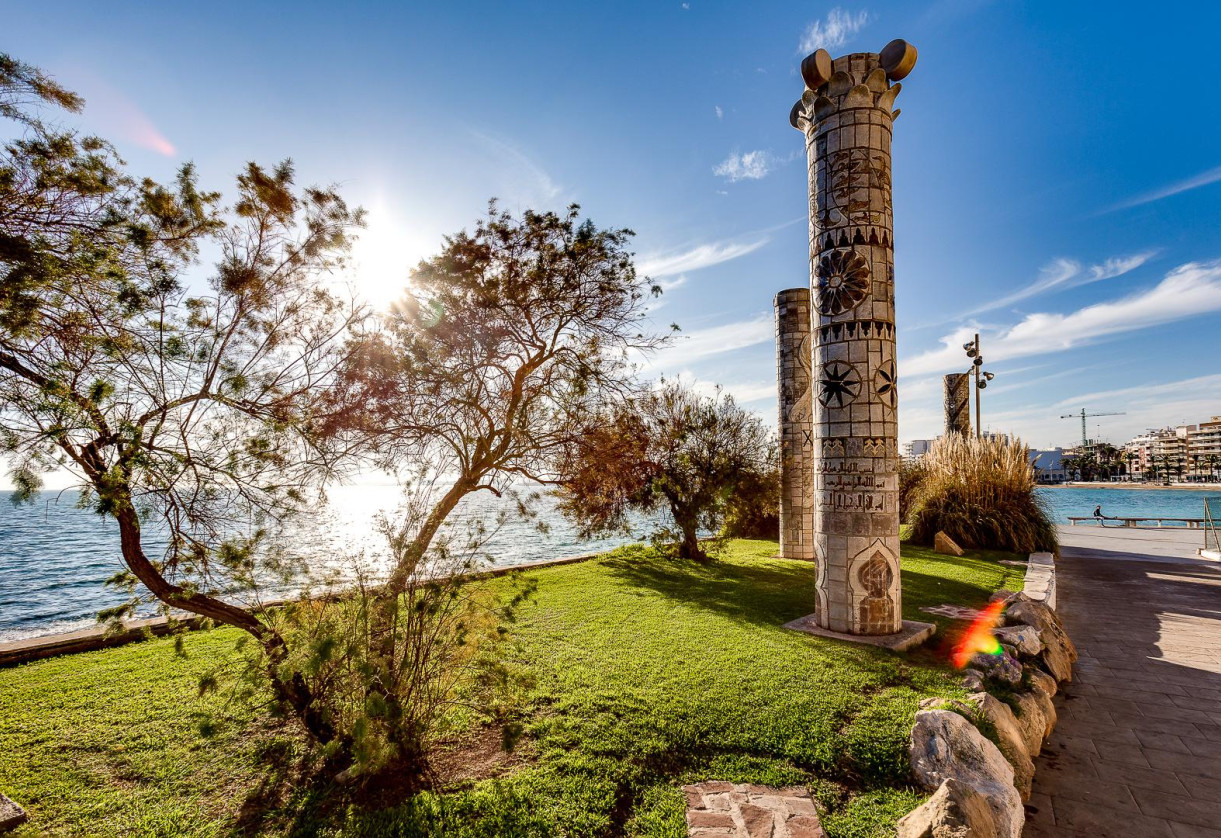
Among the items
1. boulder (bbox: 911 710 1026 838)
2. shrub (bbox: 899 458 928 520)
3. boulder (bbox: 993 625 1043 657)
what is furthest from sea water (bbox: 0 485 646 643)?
shrub (bbox: 899 458 928 520)

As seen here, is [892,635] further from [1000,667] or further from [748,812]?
[748,812]

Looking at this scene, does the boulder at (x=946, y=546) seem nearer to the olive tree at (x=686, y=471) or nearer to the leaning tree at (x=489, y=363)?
the olive tree at (x=686, y=471)

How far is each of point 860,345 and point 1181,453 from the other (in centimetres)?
16381

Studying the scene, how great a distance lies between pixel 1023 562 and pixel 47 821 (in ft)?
41.6

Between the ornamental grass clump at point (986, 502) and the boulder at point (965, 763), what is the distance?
932 cm

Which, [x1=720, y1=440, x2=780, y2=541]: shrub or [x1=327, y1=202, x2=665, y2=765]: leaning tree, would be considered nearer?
[x1=327, y1=202, x2=665, y2=765]: leaning tree

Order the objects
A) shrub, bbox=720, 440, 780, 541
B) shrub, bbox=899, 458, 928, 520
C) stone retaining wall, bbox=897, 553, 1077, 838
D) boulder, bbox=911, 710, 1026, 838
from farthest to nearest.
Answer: shrub, bbox=899, 458, 928, 520 → shrub, bbox=720, 440, 780, 541 → boulder, bbox=911, 710, 1026, 838 → stone retaining wall, bbox=897, 553, 1077, 838

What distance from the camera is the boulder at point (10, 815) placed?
8.59 ft

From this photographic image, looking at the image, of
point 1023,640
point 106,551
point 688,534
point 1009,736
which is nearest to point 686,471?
point 688,534

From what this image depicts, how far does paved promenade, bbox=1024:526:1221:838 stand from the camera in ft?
10.1

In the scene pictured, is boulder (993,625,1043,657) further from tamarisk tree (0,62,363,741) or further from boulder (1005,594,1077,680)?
tamarisk tree (0,62,363,741)

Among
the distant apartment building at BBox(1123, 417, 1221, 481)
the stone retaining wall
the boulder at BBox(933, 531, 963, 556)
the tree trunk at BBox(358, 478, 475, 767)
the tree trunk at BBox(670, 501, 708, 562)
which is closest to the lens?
the stone retaining wall

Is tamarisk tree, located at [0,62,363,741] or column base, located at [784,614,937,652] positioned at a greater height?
tamarisk tree, located at [0,62,363,741]

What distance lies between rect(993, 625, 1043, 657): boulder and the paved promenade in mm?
428
